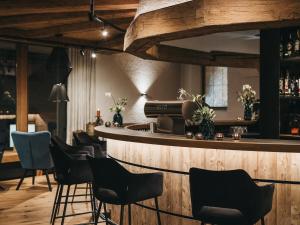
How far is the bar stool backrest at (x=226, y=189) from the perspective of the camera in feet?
9.34

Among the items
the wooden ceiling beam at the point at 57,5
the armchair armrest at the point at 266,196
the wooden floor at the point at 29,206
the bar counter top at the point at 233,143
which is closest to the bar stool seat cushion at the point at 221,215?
the armchair armrest at the point at 266,196

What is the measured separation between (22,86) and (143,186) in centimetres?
558

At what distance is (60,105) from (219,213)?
22.1 feet

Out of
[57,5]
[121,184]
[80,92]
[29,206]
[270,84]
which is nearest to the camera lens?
[121,184]

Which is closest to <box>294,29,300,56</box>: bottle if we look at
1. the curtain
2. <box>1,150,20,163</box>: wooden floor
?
the curtain

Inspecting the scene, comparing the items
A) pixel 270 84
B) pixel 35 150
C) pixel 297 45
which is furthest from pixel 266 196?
pixel 35 150

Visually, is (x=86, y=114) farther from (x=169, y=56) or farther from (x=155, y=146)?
(x=155, y=146)

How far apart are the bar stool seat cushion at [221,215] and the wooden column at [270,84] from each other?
1.87 m

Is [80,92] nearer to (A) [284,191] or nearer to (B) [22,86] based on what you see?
(B) [22,86]

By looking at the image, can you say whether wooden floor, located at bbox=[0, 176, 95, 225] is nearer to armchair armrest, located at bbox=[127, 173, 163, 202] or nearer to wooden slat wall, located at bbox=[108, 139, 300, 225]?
wooden slat wall, located at bbox=[108, 139, 300, 225]

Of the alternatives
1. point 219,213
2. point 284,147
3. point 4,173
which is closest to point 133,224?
point 219,213

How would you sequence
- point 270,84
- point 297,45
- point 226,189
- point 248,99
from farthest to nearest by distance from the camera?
point 248,99, point 297,45, point 270,84, point 226,189

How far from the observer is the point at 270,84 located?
15.2ft

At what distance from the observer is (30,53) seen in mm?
8727
